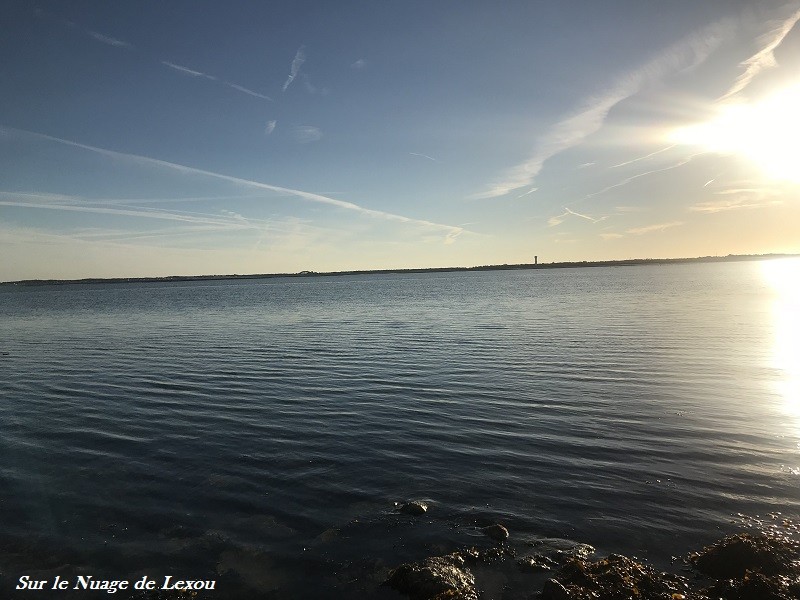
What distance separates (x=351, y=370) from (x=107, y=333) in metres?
35.7

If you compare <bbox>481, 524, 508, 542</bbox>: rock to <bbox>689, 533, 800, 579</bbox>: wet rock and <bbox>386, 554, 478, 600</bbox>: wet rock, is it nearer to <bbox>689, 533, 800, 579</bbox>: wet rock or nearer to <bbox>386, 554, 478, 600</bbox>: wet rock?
<bbox>386, 554, 478, 600</bbox>: wet rock

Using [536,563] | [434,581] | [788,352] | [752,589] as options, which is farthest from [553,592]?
[788,352]

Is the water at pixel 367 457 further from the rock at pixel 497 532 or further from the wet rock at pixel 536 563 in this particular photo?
the wet rock at pixel 536 563

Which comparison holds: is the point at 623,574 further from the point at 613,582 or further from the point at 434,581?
the point at 434,581

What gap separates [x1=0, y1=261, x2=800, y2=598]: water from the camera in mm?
10328

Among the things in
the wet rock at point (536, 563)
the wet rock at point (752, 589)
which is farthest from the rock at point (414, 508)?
the wet rock at point (752, 589)

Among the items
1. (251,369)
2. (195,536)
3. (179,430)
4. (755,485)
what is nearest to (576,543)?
(755,485)

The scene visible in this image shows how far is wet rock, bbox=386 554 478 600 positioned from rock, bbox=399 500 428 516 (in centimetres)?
203

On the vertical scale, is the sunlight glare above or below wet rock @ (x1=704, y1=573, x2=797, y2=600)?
above

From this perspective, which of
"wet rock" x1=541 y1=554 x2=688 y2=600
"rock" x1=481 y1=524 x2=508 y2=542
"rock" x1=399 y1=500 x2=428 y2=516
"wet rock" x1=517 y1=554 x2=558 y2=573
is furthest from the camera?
"rock" x1=399 y1=500 x2=428 y2=516

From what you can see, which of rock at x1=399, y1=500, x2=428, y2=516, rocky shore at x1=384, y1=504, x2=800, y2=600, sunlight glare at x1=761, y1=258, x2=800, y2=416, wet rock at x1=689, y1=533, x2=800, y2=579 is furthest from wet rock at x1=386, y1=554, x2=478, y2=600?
sunlight glare at x1=761, y1=258, x2=800, y2=416

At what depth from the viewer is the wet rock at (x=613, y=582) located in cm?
857

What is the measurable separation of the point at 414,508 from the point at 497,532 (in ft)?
6.93

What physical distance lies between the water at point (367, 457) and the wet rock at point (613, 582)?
2.24ft
